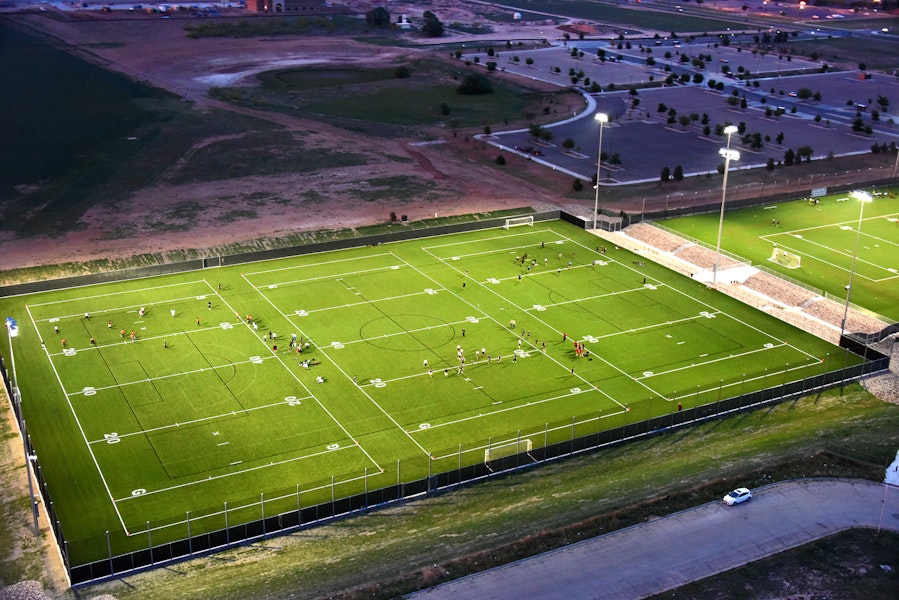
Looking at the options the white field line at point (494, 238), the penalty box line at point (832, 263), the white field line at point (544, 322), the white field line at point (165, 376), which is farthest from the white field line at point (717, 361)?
the white field line at point (494, 238)

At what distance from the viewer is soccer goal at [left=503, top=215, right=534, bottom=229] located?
9969 centimetres

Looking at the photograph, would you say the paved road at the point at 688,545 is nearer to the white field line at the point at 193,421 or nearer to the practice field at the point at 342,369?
the practice field at the point at 342,369

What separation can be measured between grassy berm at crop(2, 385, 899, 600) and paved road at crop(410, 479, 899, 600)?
805mm

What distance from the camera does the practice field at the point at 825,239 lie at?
283ft

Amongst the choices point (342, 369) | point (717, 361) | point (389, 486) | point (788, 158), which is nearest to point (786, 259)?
point (717, 361)

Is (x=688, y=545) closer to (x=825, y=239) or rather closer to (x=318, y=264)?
(x=318, y=264)

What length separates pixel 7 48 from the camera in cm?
19325

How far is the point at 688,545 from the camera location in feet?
164

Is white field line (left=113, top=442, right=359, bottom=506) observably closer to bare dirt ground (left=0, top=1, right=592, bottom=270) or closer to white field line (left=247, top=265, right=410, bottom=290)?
white field line (left=247, top=265, right=410, bottom=290)

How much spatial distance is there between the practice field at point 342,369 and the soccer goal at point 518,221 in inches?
281

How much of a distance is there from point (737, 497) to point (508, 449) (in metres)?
12.8

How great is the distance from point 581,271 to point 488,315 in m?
13.2

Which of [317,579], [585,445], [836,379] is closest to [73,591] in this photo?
[317,579]

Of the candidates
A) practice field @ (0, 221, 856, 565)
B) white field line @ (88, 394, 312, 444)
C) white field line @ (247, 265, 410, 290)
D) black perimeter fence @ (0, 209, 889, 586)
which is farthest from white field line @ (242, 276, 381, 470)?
white field line @ (247, 265, 410, 290)
